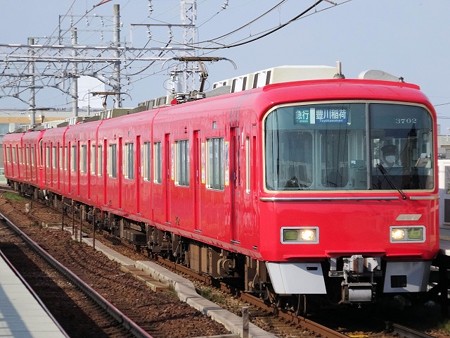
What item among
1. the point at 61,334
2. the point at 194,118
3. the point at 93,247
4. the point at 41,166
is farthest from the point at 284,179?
the point at 41,166

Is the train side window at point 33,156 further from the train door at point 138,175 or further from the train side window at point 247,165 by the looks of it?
the train side window at point 247,165

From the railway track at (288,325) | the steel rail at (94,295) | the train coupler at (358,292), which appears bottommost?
the steel rail at (94,295)

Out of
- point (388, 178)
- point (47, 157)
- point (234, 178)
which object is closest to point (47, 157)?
point (47, 157)

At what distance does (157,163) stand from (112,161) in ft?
16.3

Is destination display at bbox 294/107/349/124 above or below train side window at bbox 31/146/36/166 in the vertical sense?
above

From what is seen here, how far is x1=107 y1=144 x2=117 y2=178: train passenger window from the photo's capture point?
21172 millimetres

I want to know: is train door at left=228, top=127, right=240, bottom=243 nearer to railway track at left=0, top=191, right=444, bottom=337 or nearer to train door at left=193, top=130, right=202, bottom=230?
railway track at left=0, top=191, right=444, bottom=337

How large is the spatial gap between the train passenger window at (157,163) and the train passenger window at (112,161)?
4174 millimetres

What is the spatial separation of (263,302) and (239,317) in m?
0.85

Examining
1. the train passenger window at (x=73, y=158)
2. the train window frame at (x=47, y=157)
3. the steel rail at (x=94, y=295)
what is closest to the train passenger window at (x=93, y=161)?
the steel rail at (x=94, y=295)

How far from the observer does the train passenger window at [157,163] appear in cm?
1658

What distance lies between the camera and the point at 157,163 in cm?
1684

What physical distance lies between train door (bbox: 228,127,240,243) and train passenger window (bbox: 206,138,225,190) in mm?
467

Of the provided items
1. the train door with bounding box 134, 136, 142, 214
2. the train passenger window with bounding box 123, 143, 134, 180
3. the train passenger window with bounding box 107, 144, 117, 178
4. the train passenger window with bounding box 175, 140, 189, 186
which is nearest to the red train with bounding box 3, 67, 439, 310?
the train passenger window with bounding box 175, 140, 189, 186
